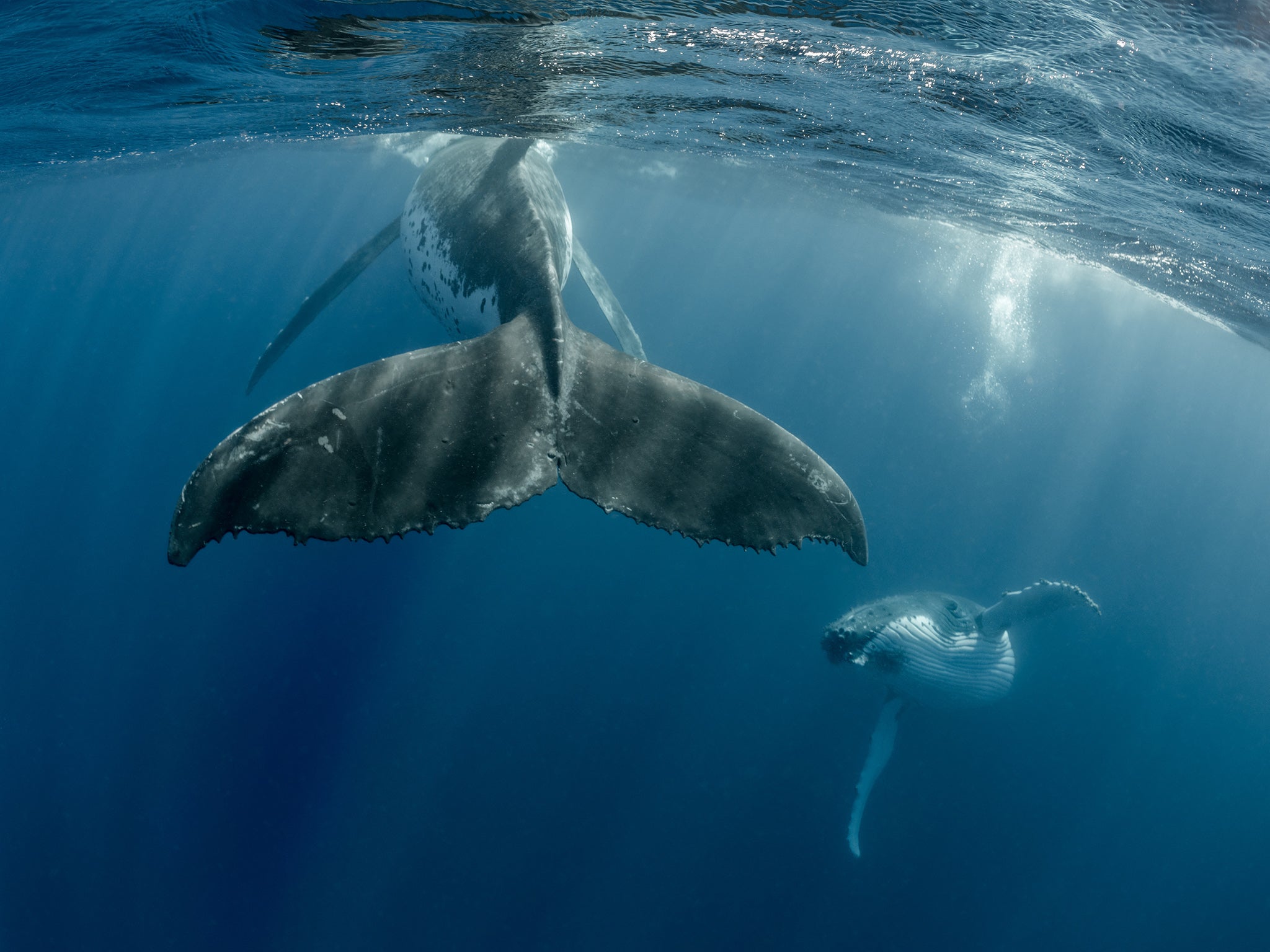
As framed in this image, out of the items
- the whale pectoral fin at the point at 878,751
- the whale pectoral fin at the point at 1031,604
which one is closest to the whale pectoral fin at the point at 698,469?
the whale pectoral fin at the point at 1031,604

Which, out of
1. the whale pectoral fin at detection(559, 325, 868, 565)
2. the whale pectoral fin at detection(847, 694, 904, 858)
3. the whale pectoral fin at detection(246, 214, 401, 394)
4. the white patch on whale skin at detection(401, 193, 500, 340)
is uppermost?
the whale pectoral fin at detection(559, 325, 868, 565)

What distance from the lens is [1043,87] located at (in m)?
9.00

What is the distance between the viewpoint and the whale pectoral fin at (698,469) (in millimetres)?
4367

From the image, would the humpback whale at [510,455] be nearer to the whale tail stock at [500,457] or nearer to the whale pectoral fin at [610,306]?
the whale tail stock at [500,457]

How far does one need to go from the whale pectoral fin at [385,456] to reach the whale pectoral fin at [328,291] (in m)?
8.70

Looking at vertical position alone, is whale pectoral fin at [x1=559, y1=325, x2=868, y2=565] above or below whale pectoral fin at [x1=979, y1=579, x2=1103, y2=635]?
above

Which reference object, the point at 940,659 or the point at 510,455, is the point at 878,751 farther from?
the point at 510,455

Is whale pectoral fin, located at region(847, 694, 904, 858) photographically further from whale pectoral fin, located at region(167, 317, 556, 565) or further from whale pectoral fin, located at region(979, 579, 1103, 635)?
whale pectoral fin, located at region(167, 317, 556, 565)

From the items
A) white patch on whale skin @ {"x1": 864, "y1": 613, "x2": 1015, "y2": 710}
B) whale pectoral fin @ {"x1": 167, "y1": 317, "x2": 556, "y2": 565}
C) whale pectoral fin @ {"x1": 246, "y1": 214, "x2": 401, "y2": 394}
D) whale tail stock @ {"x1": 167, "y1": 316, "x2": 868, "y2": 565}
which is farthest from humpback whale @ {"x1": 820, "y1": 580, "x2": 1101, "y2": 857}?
whale pectoral fin @ {"x1": 246, "y1": 214, "x2": 401, "y2": 394}

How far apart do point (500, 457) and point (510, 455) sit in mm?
71

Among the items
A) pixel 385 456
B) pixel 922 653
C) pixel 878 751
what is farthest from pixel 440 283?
pixel 878 751

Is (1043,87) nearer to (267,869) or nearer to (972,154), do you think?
(972,154)

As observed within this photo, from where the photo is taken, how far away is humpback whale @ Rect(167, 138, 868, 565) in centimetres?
395

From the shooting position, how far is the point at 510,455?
438 cm
